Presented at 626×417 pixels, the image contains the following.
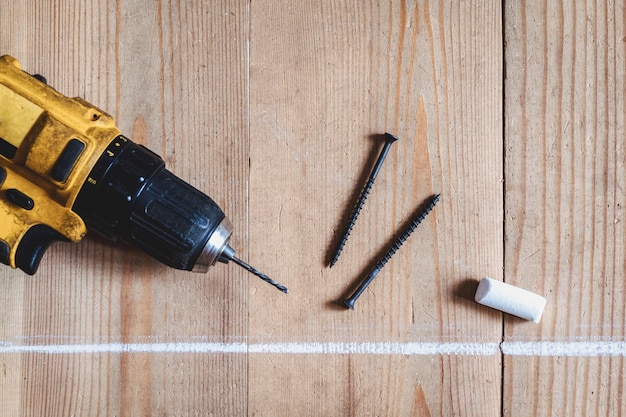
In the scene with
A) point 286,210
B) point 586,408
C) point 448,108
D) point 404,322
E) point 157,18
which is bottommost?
point 586,408

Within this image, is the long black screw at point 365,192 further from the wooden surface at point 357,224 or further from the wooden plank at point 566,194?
the wooden plank at point 566,194

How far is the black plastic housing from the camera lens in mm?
714

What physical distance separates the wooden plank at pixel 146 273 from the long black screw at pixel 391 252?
162 millimetres

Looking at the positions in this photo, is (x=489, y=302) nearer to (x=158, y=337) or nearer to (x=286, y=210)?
(x=286, y=210)

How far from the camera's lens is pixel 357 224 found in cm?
85

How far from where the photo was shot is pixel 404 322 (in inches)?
33.0

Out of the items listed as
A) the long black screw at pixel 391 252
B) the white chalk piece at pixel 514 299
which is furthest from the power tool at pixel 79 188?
the white chalk piece at pixel 514 299

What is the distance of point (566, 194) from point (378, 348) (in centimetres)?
36

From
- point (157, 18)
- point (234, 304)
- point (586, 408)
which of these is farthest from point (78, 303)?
point (586, 408)

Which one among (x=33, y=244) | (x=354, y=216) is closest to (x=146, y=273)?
(x=33, y=244)

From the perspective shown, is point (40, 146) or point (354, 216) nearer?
point (40, 146)

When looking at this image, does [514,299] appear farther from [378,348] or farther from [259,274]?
[259,274]

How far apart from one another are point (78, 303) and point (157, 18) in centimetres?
44

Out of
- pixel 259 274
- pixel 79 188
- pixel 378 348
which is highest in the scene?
pixel 79 188
